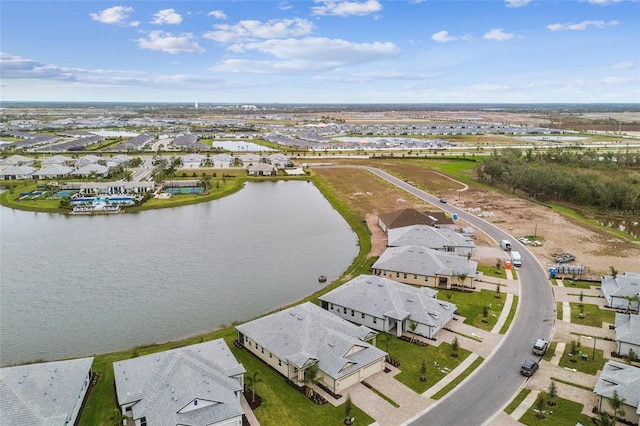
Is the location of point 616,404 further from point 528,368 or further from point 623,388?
point 528,368

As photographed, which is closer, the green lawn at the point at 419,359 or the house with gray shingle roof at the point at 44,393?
the house with gray shingle roof at the point at 44,393

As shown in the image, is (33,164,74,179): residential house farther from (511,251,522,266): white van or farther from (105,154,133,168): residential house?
(511,251,522,266): white van

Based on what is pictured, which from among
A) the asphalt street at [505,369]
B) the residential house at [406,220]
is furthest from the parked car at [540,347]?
the residential house at [406,220]

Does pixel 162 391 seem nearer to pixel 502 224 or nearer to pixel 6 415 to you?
pixel 6 415

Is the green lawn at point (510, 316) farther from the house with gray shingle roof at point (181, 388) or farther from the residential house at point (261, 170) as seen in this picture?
the residential house at point (261, 170)

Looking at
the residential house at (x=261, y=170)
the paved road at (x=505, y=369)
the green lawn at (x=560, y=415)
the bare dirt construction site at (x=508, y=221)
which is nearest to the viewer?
the green lawn at (x=560, y=415)

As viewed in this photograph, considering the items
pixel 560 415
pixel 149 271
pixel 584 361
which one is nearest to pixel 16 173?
pixel 149 271
